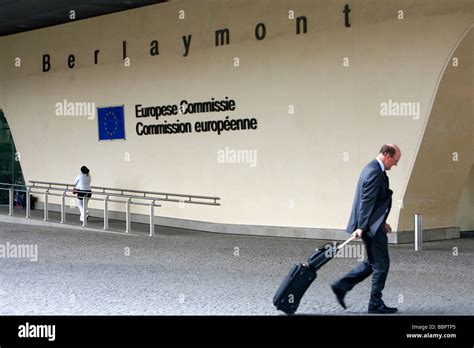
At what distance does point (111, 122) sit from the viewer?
71.6 feet

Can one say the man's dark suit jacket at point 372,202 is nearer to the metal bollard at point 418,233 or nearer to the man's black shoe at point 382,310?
the man's black shoe at point 382,310

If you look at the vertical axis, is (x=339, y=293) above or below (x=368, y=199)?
below

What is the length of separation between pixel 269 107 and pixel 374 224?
31.1ft

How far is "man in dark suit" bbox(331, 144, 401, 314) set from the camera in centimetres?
836

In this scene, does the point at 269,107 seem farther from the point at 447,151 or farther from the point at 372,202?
the point at 372,202

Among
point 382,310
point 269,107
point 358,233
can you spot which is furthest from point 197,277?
point 269,107

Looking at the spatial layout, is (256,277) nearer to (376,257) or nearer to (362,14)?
(376,257)

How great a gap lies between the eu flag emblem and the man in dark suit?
1368 centimetres

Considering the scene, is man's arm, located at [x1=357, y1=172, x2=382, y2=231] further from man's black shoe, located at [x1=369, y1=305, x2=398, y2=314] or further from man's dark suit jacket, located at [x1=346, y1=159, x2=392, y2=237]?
man's black shoe, located at [x1=369, y1=305, x2=398, y2=314]

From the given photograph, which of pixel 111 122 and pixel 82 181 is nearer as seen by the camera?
pixel 82 181

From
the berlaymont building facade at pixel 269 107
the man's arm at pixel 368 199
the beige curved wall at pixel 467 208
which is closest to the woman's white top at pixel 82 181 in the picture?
the berlaymont building facade at pixel 269 107
